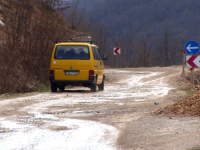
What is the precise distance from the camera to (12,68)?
17234 millimetres

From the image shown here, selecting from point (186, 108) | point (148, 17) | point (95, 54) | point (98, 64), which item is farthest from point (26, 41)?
point (148, 17)

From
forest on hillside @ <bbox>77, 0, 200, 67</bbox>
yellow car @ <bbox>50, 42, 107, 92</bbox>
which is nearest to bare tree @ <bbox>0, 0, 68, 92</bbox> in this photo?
yellow car @ <bbox>50, 42, 107, 92</bbox>

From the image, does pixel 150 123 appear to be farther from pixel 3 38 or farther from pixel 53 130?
pixel 3 38

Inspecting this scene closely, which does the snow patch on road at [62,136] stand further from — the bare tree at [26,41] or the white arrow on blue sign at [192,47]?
the white arrow on blue sign at [192,47]

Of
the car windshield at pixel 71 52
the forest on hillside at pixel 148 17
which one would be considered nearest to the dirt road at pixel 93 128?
the car windshield at pixel 71 52

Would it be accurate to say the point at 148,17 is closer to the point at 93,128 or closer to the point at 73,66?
the point at 73,66

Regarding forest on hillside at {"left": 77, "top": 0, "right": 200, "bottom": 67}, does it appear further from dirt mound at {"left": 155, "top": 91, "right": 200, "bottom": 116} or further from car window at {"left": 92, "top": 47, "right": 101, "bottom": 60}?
dirt mound at {"left": 155, "top": 91, "right": 200, "bottom": 116}

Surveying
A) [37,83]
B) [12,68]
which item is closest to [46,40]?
[37,83]

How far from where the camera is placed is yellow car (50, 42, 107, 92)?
16.9 m

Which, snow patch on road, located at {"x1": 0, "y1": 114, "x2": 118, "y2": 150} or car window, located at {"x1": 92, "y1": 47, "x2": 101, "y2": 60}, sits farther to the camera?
car window, located at {"x1": 92, "y1": 47, "x2": 101, "y2": 60}

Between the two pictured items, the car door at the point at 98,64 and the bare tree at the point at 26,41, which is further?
the car door at the point at 98,64

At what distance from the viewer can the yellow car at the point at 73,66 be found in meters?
16.9

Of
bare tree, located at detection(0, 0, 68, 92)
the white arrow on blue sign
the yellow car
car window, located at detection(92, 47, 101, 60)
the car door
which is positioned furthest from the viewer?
the white arrow on blue sign

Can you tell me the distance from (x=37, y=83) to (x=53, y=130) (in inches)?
488
